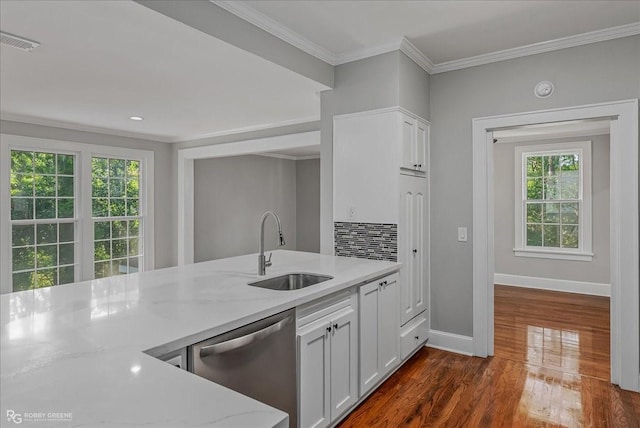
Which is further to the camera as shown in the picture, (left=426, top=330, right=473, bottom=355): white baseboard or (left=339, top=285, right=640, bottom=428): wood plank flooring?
(left=426, top=330, right=473, bottom=355): white baseboard

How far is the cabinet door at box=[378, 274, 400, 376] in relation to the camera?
269cm

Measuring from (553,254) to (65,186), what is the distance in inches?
271

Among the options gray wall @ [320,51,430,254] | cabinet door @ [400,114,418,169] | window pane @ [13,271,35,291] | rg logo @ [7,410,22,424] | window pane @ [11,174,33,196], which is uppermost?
gray wall @ [320,51,430,254]

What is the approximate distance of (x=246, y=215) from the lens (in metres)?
7.14

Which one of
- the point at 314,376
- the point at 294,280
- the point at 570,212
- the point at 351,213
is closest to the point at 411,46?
the point at 351,213

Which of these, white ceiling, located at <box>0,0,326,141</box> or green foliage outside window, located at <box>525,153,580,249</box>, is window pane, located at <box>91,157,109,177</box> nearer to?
white ceiling, located at <box>0,0,326,141</box>

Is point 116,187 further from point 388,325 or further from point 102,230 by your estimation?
point 388,325

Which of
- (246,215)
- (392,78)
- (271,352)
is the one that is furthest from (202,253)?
(271,352)

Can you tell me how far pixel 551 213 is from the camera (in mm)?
5945

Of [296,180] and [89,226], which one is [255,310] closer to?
[89,226]

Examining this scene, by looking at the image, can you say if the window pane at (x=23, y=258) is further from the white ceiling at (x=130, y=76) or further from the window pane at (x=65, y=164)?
the white ceiling at (x=130, y=76)

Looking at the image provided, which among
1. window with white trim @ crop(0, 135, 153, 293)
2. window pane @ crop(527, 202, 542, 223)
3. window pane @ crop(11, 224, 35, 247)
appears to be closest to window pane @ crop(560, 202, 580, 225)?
window pane @ crop(527, 202, 542, 223)

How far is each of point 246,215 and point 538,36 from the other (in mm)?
5299

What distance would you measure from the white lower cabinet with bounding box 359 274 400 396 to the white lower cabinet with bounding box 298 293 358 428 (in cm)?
10
